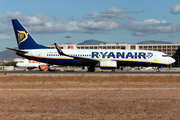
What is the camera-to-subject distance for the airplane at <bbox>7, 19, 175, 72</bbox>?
3944 cm

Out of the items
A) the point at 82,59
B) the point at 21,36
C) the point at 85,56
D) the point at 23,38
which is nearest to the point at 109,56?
the point at 85,56

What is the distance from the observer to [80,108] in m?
10.3

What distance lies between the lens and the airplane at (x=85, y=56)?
129ft

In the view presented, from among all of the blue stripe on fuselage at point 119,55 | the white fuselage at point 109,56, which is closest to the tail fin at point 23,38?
the white fuselage at point 109,56

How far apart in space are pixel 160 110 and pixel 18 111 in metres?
5.79

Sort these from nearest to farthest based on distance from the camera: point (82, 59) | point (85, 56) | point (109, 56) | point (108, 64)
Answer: point (108, 64)
point (82, 59)
point (109, 56)
point (85, 56)

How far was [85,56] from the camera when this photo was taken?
40.3 meters

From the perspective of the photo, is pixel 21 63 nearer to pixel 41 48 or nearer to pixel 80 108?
pixel 41 48

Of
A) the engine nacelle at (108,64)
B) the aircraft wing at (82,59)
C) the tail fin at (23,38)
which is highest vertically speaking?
the tail fin at (23,38)

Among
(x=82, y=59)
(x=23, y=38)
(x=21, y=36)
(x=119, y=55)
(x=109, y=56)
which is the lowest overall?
(x=82, y=59)

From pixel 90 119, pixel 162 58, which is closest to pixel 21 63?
pixel 162 58

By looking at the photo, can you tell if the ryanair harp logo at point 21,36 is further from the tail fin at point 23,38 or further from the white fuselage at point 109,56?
the white fuselage at point 109,56

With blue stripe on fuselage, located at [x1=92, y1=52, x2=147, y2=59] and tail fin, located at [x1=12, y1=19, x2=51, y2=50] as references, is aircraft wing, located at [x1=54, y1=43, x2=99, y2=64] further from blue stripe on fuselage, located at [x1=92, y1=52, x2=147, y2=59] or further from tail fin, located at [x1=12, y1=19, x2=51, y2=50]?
tail fin, located at [x1=12, y1=19, x2=51, y2=50]

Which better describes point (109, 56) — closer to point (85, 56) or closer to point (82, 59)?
point (85, 56)
